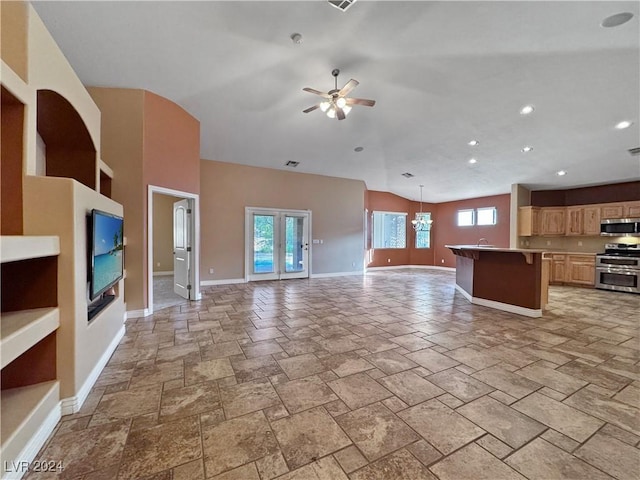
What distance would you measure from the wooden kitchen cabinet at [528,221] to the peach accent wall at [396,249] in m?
3.74

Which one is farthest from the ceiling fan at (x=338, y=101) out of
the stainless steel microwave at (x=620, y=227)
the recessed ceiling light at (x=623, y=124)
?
the stainless steel microwave at (x=620, y=227)

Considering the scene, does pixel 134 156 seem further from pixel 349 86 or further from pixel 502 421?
pixel 502 421

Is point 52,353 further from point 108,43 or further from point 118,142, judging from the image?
point 108,43

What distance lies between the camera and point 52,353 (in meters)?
1.90

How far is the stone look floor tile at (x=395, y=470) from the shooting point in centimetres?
144

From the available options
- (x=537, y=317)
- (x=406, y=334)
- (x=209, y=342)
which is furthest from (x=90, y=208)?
(x=537, y=317)

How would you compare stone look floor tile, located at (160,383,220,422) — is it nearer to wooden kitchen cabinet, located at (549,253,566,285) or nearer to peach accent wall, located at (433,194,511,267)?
wooden kitchen cabinet, located at (549,253,566,285)

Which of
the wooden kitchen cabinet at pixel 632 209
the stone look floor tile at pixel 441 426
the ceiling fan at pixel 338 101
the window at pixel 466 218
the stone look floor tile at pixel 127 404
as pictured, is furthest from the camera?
the window at pixel 466 218

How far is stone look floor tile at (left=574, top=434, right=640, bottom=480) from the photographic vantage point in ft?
4.88

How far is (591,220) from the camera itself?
7.01 meters

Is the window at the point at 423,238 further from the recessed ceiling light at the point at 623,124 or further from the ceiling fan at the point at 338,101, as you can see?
the ceiling fan at the point at 338,101

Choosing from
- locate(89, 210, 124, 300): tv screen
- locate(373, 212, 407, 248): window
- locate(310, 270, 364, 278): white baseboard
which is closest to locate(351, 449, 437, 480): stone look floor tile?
locate(89, 210, 124, 300): tv screen

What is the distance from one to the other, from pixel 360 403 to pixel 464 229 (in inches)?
387

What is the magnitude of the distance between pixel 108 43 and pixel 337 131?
12.9ft
